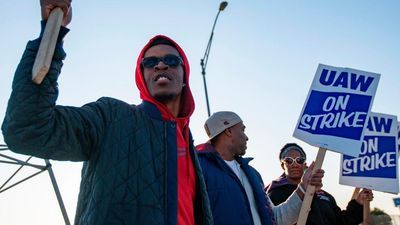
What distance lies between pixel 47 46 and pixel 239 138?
10.1 feet

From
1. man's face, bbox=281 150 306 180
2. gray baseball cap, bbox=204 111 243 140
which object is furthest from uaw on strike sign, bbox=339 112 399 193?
gray baseball cap, bbox=204 111 243 140

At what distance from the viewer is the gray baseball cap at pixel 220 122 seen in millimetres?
4309

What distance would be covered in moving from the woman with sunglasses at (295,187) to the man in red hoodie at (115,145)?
9.68ft

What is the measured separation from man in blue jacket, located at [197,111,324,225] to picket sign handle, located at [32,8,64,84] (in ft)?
7.12

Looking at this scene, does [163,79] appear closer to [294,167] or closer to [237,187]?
[237,187]

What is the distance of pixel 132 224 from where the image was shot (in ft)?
5.26

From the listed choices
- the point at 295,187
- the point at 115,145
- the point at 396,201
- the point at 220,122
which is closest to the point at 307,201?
the point at 220,122

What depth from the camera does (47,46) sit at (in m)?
1.38

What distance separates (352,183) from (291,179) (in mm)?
713

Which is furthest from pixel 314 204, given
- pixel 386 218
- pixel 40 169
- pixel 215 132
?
pixel 386 218

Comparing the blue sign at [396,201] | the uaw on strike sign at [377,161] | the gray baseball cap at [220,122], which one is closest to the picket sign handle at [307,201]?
the gray baseball cap at [220,122]

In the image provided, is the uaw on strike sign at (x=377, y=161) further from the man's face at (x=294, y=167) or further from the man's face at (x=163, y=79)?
the man's face at (x=163, y=79)

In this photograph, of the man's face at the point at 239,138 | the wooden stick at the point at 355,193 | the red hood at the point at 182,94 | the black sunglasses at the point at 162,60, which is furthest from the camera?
the wooden stick at the point at 355,193

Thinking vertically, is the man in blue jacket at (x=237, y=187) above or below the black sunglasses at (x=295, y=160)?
below
